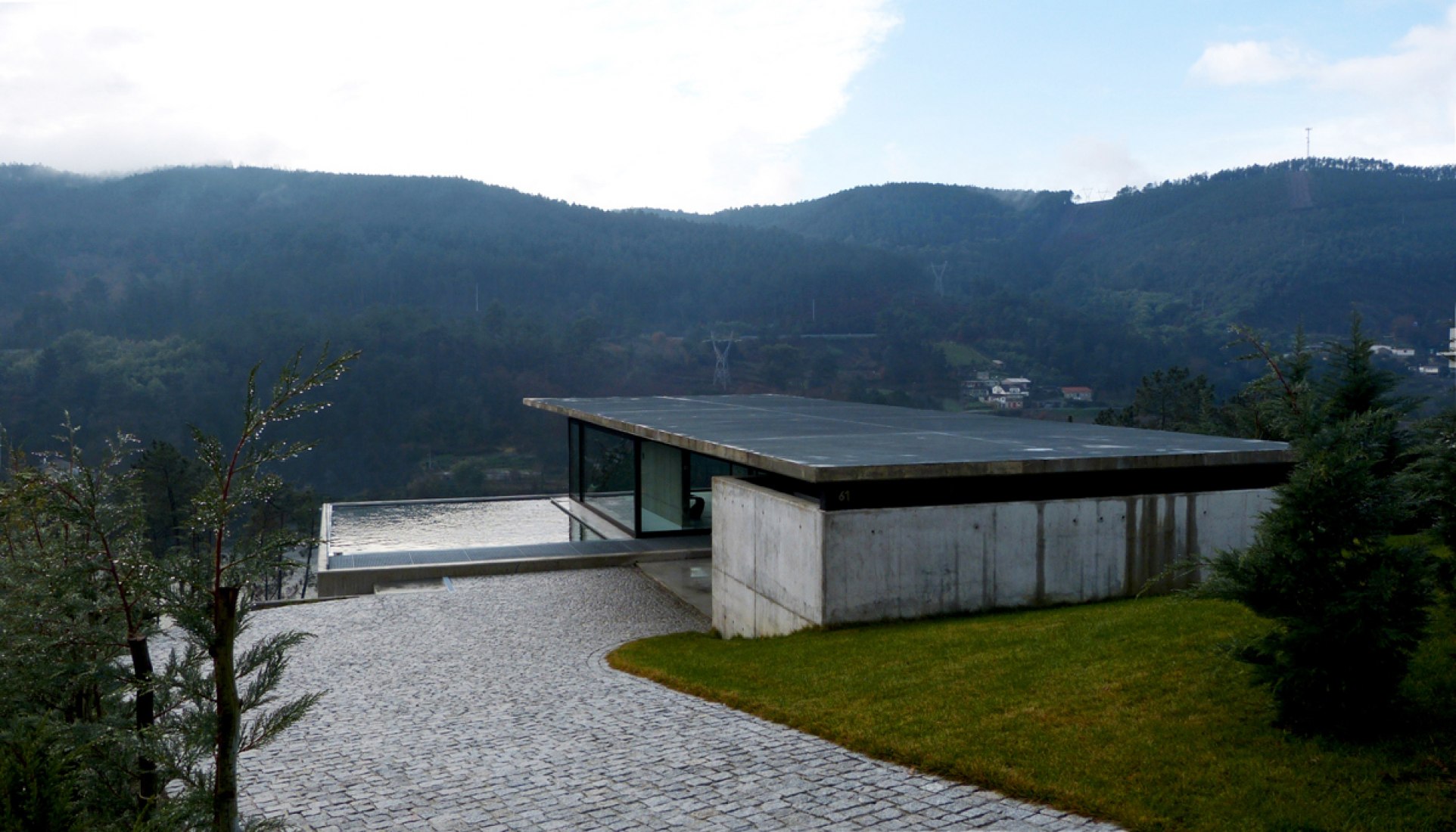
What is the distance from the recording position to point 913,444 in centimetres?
1496

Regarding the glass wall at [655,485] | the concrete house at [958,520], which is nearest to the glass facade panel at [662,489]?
the glass wall at [655,485]

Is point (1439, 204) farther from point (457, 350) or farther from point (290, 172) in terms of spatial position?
point (290, 172)

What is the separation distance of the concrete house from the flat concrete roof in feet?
0.12

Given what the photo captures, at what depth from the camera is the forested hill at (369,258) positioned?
8981 centimetres

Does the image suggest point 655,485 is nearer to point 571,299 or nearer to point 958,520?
point 958,520

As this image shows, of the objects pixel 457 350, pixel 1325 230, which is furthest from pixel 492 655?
pixel 1325 230

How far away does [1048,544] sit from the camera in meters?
12.5

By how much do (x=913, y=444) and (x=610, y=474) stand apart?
11.4m

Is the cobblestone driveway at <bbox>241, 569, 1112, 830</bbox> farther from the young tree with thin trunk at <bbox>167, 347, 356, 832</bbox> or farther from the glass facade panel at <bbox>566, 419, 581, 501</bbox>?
the glass facade panel at <bbox>566, 419, 581, 501</bbox>

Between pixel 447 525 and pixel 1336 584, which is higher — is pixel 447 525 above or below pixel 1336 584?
below

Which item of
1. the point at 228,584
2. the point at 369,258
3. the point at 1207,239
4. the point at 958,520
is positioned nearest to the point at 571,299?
the point at 369,258

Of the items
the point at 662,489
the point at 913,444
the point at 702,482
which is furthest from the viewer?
the point at 662,489

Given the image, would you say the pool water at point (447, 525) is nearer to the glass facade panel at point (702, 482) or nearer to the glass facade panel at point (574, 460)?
the glass facade panel at point (574, 460)

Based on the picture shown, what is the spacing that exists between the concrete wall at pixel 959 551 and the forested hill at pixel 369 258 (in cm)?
8066
